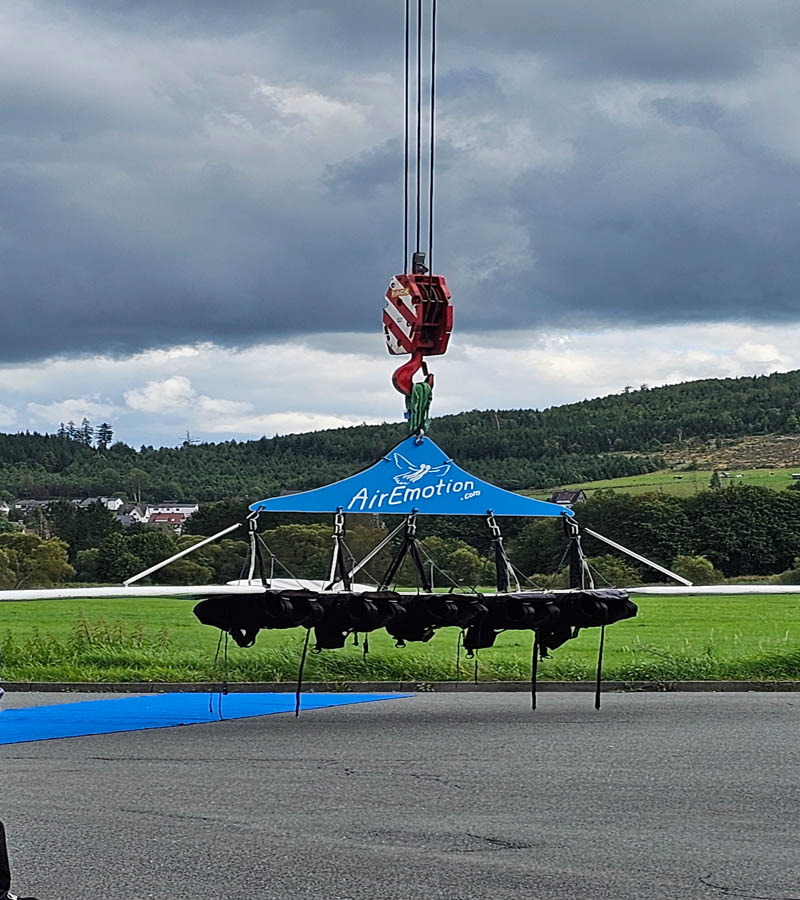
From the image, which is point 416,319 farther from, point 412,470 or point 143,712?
point 143,712

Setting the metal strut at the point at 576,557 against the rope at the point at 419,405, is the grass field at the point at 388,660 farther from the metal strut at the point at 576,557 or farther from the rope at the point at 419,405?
the rope at the point at 419,405

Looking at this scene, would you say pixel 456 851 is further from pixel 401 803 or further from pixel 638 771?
pixel 638 771

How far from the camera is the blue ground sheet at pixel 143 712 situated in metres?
14.4

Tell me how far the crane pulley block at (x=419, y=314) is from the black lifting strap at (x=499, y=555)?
193 centimetres

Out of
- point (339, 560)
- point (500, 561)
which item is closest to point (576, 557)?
point (500, 561)

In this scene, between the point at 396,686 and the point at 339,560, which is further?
the point at 396,686

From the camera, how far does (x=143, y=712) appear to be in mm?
16109

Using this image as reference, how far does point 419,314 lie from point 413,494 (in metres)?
1.92

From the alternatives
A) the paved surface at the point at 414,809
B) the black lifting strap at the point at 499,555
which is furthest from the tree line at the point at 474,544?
the paved surface at the point at 414,809

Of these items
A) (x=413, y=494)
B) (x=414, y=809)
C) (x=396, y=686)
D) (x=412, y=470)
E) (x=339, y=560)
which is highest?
(x=412, y=470)

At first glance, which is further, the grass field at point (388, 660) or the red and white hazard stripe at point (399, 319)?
the grass field at point (388, 660)

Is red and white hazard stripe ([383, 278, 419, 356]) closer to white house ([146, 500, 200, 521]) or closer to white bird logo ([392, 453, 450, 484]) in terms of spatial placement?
white bird logo ([392, 453, 450, 484])

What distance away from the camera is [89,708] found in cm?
1658

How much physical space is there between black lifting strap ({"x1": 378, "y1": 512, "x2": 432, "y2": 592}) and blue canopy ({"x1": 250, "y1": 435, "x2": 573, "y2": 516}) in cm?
15
